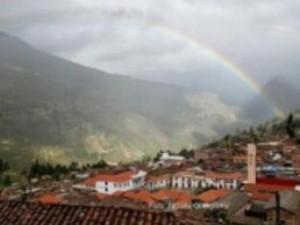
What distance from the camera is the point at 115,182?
200 ft

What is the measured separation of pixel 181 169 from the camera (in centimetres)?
6575

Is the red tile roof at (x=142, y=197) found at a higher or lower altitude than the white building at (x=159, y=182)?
higher

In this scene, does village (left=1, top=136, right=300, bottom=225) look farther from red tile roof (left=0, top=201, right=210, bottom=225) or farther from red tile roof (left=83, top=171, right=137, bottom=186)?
red tile roof (left=0, top=201, right=210, bottom=225)

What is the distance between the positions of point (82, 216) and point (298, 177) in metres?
43.6

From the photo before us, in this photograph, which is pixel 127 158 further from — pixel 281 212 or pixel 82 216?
pixel 82 216

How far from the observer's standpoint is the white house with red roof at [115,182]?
5997cm

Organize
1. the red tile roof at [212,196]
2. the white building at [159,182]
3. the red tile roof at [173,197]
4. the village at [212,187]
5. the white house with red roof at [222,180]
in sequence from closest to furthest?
the village at [212,187], the red tile roof at [212,196], the red tile roof at [173,197], the white house with red roof at [222,180], the white building at [159,182]

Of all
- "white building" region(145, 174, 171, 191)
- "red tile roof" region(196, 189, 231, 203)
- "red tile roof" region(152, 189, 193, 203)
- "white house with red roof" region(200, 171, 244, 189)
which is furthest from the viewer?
"white building" region(145, 174, 171, 191)

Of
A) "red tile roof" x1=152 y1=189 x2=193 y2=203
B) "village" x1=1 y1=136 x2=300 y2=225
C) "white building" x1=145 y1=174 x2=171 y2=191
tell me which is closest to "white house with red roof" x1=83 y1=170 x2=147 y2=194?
"village" x1=1 y1=136 x2=300 y2=225

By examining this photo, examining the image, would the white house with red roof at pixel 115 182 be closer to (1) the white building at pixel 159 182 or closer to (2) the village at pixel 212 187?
(2) the village at pixel 212 187

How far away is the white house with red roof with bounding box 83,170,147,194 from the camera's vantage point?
197 ft

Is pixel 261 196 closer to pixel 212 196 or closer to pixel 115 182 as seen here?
pixel 212 196

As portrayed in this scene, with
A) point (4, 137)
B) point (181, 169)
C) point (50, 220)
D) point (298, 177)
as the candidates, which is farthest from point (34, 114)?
point (50, 220)

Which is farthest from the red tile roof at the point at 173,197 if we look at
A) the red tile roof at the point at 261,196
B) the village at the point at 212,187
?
the red tile roof at the point at 261,196
